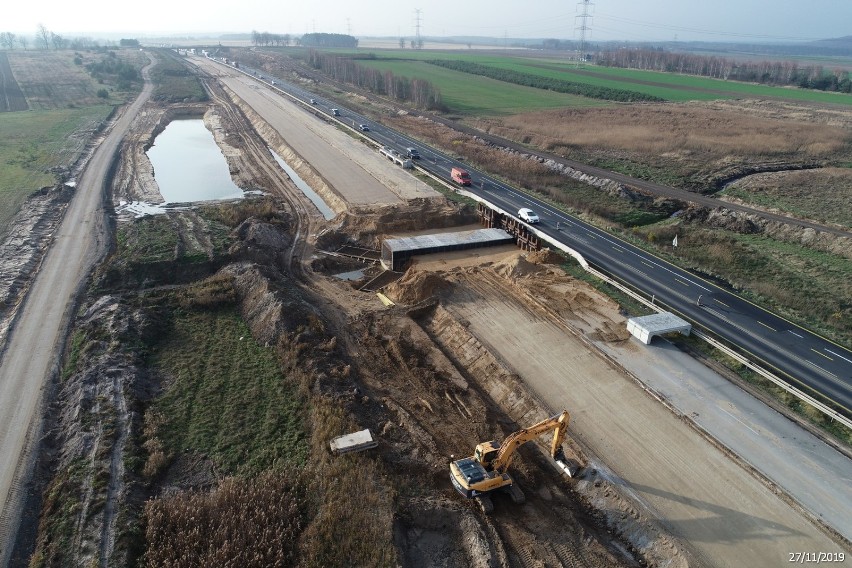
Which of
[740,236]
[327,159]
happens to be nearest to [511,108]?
[327,159]

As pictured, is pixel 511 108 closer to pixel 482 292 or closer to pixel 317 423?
pixel 482 292

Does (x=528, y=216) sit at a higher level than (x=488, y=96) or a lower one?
lower

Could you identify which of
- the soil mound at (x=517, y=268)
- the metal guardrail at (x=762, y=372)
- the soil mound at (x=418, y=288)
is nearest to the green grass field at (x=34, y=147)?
the soil mound at (x=418, y=288)

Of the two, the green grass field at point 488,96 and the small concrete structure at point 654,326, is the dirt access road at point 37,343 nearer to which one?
the small concrete structure at point 654,326

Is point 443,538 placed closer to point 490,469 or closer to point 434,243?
point 490,469

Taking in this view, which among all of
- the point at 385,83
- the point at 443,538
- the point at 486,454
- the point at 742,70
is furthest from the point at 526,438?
the point at 742,70

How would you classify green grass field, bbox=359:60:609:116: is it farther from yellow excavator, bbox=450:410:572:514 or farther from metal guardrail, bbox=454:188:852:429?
yellow excavator, bbox=450:410:572:514
